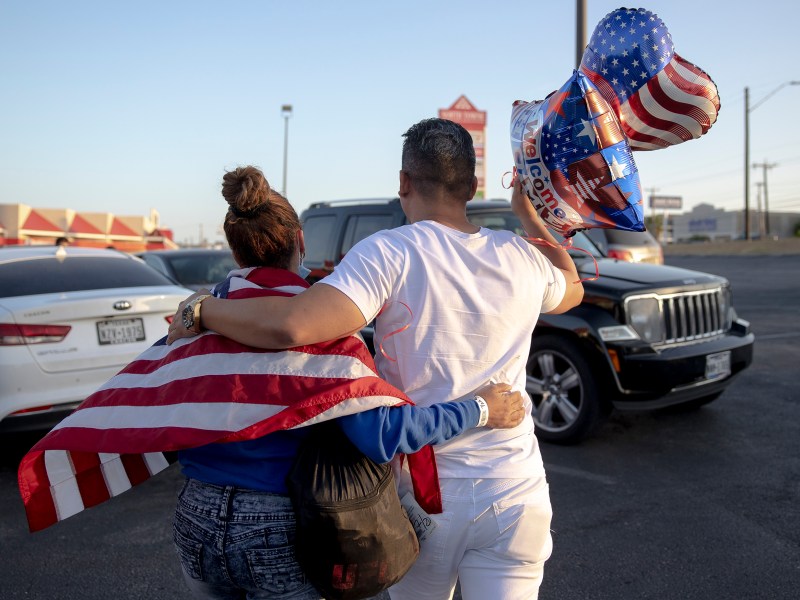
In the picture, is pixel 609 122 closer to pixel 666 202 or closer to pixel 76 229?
pixel 76 229

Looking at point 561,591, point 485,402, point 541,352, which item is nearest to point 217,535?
point 485,402

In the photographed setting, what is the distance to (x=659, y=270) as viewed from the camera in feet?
19.7

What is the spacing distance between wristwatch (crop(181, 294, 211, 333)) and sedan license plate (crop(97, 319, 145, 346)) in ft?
12.7

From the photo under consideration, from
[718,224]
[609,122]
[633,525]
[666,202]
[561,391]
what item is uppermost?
[666,202]

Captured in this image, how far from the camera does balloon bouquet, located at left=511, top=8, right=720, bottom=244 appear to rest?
6.47 ft

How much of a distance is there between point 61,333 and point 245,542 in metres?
3.98

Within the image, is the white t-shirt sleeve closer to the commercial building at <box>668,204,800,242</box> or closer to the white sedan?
the white sedan

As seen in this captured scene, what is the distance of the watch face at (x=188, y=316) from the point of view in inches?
69.1

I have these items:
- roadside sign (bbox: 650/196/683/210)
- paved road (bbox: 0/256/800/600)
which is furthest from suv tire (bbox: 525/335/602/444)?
roadside sign (bbox: 650/196/683/210)

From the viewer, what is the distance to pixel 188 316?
177cm

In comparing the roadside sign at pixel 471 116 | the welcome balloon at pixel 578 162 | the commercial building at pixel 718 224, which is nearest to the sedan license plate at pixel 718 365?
the welcome balloon at pixel 578 162

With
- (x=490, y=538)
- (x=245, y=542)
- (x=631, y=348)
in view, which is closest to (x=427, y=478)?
(x=490, y=538)

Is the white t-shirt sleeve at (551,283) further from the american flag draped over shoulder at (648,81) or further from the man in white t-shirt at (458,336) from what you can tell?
the american flag draped over shoulder at (648,81)

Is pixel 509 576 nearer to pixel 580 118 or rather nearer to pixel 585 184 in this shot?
pixel 585 184
